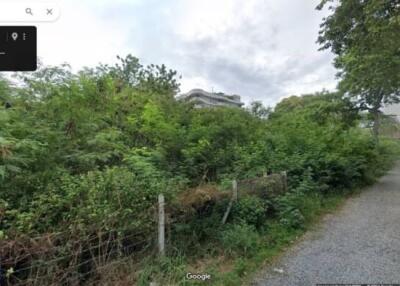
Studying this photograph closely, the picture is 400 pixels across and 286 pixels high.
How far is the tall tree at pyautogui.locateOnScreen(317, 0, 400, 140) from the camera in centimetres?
686

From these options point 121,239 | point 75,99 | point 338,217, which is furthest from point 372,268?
point 75,99

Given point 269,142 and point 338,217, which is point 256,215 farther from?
point 269,142

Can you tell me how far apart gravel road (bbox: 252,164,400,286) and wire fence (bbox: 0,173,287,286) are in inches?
48.8

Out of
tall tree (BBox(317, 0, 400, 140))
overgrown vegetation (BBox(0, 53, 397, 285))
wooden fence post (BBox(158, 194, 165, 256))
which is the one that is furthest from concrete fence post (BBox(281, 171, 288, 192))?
tall tree (BBox(317, 0, 400, 140))

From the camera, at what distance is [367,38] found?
7789 mm

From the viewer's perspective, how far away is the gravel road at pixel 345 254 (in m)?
3.43

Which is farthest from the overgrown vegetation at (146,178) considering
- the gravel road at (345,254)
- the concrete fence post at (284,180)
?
the gravel road at (345,254)

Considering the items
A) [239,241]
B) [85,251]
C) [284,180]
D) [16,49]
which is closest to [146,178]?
[85,251]

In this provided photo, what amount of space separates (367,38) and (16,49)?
27.9 ft

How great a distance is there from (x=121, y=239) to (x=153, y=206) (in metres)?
0.51

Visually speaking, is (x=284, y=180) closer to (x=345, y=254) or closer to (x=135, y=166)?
(x=345, y=254)

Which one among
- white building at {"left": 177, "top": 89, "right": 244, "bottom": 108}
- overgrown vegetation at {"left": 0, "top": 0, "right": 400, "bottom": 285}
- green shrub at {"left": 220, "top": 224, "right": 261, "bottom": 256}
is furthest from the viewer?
white building at {"left": 177, "top": 89, "right": 244, "bottom": 108}

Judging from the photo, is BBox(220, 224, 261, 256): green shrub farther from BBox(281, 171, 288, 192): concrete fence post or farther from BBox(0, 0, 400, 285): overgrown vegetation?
BBox(281, 171, 288, 192): concrete fence post

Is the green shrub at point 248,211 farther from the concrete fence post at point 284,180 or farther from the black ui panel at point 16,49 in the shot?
the black ui panel at point 16,49
